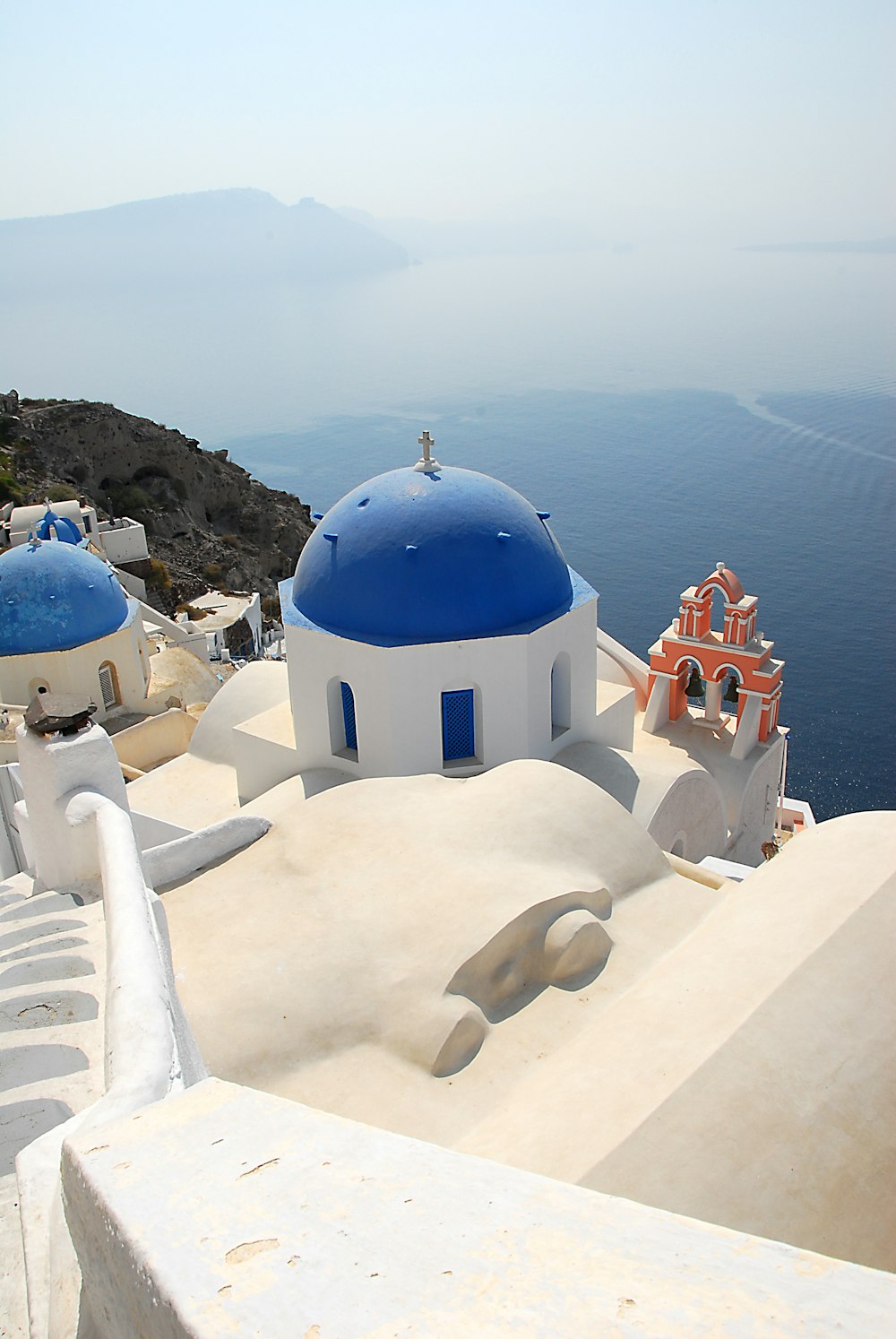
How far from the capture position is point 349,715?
12461 mm

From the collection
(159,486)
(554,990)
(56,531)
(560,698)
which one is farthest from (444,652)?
(159,486)

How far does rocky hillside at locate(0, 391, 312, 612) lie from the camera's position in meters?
48.2

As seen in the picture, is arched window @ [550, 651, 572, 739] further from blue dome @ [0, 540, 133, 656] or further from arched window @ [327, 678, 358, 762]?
blue dome @ [0, 540, 133, 656]

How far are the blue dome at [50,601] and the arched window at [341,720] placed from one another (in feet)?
22.0

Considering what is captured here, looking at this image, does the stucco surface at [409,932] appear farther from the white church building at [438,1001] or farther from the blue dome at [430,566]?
the blue dome at [430,566]

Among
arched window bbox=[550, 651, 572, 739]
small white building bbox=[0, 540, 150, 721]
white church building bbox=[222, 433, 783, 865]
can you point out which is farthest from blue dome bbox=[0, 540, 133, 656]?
arched window bbox=[550, 651, 572, 739]

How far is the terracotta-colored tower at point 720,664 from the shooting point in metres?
15.2

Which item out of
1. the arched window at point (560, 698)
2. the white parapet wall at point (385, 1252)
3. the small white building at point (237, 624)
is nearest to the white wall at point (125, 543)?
the small white building at point (237, 624)

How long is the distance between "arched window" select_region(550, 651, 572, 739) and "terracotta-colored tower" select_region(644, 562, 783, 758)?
3540mm

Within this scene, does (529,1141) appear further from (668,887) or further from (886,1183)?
(668,887)

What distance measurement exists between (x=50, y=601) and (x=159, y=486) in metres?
39.3

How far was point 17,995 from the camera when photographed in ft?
15.0

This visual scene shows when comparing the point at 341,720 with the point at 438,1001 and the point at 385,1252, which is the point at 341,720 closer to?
the point at 438,1001

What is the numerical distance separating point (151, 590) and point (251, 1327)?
37.1 metres
